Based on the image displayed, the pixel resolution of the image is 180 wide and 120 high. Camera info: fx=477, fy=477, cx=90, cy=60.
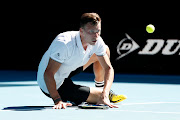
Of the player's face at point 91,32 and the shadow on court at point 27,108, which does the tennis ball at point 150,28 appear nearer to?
the shadow on court at point 27,108

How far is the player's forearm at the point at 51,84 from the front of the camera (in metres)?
4.89

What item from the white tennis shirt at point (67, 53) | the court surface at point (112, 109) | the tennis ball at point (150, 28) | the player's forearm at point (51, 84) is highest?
the white tennis shirt at point (67, 53)

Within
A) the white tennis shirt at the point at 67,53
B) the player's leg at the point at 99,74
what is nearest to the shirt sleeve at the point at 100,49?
the white tennis shirt at the point at 67,53

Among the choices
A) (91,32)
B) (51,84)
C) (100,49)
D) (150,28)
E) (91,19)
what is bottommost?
(150,28)

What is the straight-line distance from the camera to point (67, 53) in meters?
4.99

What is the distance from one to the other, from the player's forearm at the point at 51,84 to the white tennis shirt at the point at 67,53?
183 mm

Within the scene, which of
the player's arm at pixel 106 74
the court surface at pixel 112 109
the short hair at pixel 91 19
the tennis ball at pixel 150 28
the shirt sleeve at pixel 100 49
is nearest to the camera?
the court surface at pixel 112 109

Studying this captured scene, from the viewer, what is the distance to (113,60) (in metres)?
11.4

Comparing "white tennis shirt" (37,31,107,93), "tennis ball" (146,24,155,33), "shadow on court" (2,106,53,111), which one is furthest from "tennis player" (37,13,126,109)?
"tennis ball" (146,24,155,33)

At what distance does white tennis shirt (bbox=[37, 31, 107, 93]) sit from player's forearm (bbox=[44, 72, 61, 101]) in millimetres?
183

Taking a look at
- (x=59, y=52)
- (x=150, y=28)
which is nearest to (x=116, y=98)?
(x=59, y=52)

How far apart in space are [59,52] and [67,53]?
0.42 ft

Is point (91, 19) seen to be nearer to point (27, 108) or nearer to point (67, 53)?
point (67, 53)

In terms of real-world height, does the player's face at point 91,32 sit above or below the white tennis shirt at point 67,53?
above
